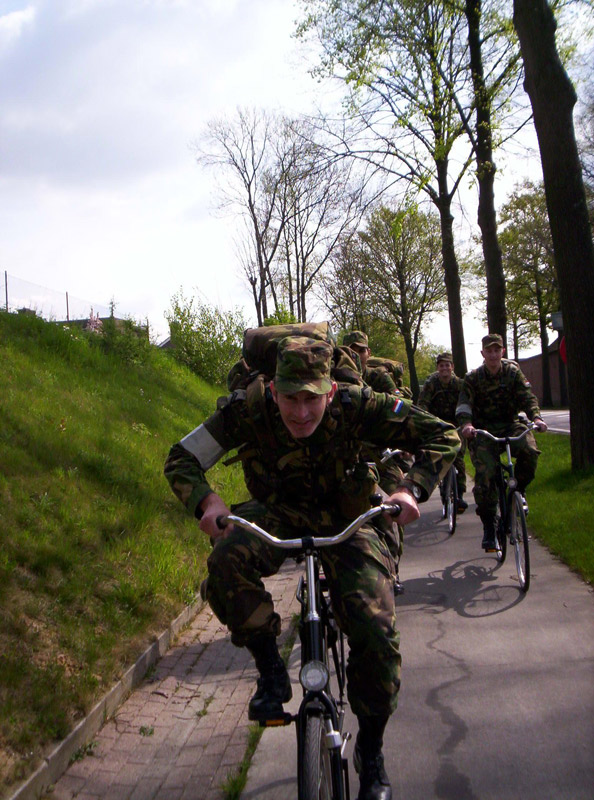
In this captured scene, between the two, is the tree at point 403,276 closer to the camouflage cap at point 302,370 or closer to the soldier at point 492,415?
the soldier at point 492,415

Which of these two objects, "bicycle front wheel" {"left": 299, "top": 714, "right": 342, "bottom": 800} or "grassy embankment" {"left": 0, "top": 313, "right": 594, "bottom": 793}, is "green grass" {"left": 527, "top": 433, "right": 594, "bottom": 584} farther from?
"bicycle front wheel" {"left": 299, "top": 714, "right": 342, "bottom": 800}

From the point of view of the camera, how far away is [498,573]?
7.49 m

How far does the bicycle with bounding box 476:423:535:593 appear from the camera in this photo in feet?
22.2

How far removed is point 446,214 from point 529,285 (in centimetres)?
3227

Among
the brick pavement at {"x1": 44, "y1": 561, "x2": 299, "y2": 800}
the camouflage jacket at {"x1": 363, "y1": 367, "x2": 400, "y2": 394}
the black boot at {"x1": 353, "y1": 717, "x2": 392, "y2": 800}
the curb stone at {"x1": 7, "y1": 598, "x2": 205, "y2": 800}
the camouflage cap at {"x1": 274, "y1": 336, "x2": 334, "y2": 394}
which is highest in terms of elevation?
the camouflage jacket at {"x1": 363, "y1": 367, "x2": 400, "y2": 394}

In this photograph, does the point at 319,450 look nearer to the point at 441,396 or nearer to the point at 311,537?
the point at 311,537

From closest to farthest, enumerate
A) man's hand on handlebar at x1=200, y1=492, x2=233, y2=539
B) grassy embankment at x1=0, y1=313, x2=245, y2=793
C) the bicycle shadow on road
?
man's hand on handlebar at x1=200, y1=492, x2=233, y2=539 < grassy embankment at x1=0, y1=313, x2=245, y2=793 < the bicycle shadow on road

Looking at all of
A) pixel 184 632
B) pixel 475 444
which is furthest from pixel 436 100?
pixel 184 632

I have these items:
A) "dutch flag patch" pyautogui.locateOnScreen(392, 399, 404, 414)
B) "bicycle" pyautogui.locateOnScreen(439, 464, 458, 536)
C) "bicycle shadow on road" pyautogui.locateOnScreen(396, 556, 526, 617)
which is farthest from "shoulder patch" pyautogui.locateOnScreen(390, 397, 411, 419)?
"bicycle" pyautogui.locateOnScreen(439, 464, 458, 536)

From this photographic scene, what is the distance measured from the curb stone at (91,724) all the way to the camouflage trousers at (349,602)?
1.23 m

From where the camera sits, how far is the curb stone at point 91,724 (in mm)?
3648

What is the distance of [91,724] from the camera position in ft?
14.2

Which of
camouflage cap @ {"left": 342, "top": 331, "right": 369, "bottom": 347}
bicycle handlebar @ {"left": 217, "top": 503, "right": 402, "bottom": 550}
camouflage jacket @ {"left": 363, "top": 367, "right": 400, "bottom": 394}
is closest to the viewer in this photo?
bicycle handlebar @ {"left": 217, "top": 503, "right": 402, "bottom": 550}

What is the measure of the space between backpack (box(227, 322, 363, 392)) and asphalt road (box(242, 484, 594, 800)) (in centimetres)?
181
